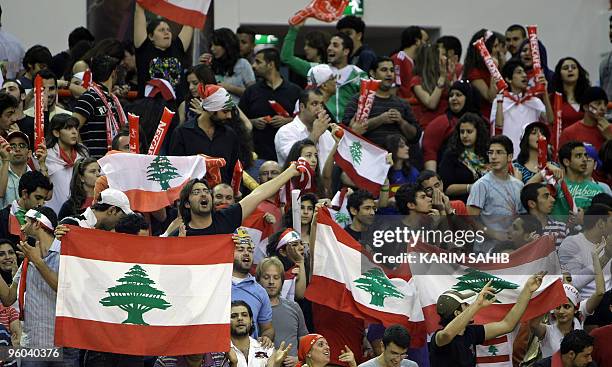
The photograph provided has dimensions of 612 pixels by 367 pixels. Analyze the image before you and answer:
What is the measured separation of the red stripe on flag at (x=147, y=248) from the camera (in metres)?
14.1

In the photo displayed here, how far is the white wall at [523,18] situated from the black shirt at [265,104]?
4.82 m

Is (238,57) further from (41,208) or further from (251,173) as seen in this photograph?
(41,208)

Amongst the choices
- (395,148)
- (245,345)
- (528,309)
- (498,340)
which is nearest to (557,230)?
(528,309)

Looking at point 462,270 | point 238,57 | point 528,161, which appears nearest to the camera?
point 462,270

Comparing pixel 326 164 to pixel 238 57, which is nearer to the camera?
pixel 326 164

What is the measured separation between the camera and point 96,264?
46.2ft

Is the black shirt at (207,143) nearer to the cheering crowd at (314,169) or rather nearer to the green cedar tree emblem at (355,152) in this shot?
the cheering crowd at (314,169)

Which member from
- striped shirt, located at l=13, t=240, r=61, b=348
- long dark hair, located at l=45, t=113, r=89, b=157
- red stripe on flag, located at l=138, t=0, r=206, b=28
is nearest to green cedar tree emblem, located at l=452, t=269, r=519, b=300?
striped shirt, located at l=13, t=240, r=61, b=348

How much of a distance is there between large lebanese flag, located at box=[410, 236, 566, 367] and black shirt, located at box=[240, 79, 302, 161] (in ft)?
11.8

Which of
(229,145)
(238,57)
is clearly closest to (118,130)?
(229,145)

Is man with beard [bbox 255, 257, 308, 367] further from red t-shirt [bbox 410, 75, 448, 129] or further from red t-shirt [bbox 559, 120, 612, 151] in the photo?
red t-shirt [bbox 559, 120, 612, 151]

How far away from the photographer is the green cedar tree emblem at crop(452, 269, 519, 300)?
15523 millimetres

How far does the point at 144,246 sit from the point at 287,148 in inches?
161

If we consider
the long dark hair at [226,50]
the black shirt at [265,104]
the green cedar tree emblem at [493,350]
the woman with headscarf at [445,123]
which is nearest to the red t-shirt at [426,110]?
the woman with headscarf at [445,123]
